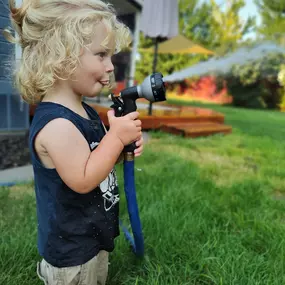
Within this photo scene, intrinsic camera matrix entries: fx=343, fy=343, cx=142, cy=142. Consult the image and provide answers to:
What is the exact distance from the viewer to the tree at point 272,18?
67.3 feet

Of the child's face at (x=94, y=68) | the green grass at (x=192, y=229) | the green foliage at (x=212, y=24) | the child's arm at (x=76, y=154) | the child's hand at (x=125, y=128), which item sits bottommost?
the green grass at (x=192, y=229)

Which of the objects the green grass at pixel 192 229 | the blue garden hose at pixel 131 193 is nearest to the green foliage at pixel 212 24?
the green grass at pixel 192 229

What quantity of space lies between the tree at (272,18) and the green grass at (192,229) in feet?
63.2

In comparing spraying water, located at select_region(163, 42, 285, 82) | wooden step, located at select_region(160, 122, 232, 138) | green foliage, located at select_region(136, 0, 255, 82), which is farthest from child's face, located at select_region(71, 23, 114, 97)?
green foliage, located at select_region(136, 0, 255, 82)

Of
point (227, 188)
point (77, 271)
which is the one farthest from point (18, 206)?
point (227, 188)

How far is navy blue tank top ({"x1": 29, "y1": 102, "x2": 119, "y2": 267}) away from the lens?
1.09 m

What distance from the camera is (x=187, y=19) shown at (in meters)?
23.4

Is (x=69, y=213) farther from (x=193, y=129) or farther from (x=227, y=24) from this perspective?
(x=227, y=24)

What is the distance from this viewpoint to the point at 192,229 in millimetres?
1985

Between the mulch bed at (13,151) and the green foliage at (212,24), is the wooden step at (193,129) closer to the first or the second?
the mulch bed at (13,151)

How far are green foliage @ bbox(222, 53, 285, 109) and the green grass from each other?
48.6 feet

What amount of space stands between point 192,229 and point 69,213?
105 cm

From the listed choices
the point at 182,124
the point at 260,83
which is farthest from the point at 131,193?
the point at 260,83

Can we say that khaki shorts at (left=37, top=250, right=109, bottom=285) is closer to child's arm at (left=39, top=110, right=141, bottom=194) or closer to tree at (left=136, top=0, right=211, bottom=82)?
child's arm at (left=39, top=110, right=141, bottom=194)
